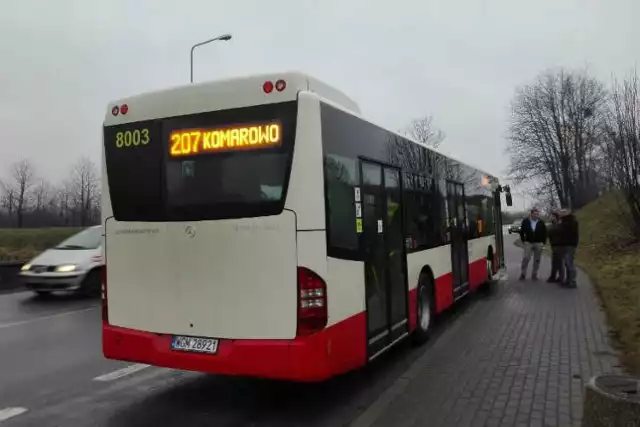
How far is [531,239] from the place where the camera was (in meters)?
15.3

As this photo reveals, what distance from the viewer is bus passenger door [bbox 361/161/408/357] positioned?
5.89 meters

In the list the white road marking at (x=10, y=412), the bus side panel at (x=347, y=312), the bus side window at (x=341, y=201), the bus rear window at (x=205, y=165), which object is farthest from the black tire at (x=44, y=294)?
the bus side window at (x=341, y=201)

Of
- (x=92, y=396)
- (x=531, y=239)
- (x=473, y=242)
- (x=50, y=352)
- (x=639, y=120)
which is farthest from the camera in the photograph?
(x=639, y=120)

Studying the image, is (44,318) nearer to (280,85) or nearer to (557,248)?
(280,85)

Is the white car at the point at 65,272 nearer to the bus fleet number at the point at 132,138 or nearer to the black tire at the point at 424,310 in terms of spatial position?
the bus fleet number at the point at 132,138

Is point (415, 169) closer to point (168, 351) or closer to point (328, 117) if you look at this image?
point (328, 117)

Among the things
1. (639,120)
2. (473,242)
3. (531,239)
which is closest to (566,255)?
(531,239)

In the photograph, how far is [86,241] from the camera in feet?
47.0

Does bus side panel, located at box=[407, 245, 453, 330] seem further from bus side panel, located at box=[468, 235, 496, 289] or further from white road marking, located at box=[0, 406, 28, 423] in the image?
white road marking, located at box=[0, 406, 28, 423]

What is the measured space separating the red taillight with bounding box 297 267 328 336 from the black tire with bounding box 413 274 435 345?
303 cm

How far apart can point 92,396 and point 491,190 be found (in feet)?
37.3

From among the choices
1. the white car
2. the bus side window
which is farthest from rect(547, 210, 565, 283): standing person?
the white car

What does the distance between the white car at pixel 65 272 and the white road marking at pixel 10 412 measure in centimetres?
789

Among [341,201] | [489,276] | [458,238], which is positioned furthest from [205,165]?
[489,276]
